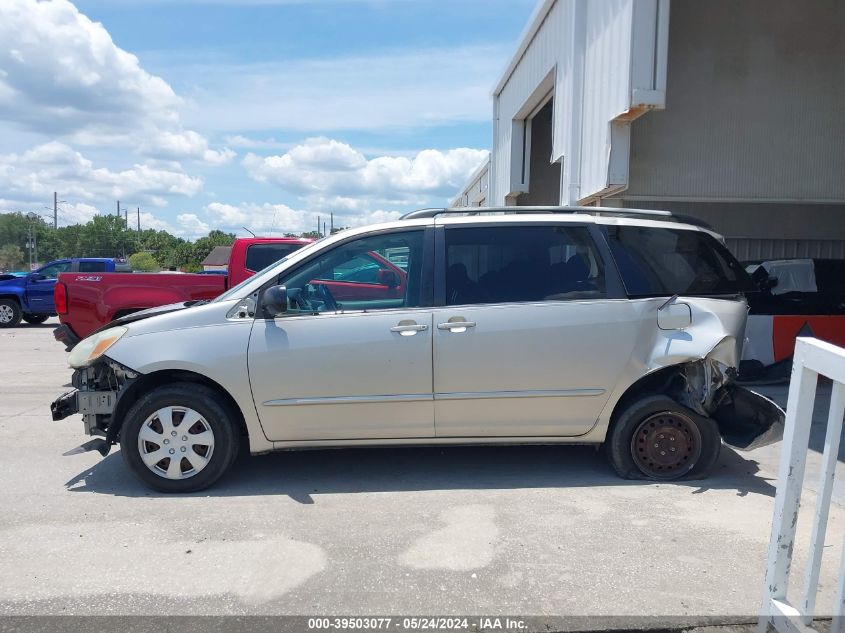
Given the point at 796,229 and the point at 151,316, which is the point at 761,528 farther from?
the point at 796,229

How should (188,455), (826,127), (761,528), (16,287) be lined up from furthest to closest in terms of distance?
(16,287) → (826,127) → (188,455) → (761,528)

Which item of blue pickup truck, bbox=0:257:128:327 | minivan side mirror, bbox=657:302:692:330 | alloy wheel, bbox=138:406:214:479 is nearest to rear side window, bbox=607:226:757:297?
minivan side mirror, bbox=657:302:692:330

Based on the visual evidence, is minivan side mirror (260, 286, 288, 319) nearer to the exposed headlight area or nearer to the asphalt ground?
the exposed headlight area

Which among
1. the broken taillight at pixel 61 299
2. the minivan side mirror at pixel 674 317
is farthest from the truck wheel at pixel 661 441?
the broken taillight at pixel 61 299

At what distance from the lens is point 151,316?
5180 millimetres

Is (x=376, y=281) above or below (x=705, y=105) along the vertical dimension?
below

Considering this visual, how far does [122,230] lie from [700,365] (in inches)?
3611

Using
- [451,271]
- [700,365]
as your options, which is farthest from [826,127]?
[451,271]

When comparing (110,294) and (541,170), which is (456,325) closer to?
(110,294)

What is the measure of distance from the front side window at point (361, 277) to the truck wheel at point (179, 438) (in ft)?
2.99

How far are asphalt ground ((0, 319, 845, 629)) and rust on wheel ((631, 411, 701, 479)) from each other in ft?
0.52

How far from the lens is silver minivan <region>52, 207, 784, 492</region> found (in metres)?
4.85

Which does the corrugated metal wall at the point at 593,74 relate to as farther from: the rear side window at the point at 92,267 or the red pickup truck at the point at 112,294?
the rear side window at the point at 92,267

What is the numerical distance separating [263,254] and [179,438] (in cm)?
529
